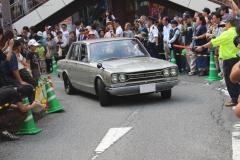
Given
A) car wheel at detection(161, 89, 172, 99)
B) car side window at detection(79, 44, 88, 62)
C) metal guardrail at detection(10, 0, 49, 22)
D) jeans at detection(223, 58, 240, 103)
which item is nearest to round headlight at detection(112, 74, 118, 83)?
car wheel at detection(161, 89, 172, 99)

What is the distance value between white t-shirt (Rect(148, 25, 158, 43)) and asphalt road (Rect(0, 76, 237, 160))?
607cm

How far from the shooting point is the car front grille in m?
10.9

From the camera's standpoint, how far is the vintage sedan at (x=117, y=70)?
35.7 feet

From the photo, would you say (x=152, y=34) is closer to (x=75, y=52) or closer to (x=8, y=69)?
(x=75, y=52)

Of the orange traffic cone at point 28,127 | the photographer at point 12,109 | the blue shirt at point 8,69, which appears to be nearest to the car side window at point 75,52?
the blue shirt at point 8,69

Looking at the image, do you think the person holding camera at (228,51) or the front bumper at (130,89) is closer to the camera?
the person holding camera at (228,51)

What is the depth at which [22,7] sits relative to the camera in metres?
27.4

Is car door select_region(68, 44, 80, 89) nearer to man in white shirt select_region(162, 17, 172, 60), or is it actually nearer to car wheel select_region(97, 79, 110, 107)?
car wheel select_region(97, 79, 110, 107)

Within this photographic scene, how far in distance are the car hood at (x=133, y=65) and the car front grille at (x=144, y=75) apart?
0.29ft

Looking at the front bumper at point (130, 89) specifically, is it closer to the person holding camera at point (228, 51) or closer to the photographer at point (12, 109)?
the person holding camera at point (228, 51)

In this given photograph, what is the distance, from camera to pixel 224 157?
21.6ft

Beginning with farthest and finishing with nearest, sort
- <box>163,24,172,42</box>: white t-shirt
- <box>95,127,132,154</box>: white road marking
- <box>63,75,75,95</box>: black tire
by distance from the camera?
<box>163,24,172,42</box>: white t-shirt
<box>63,75,75,95</box>: black tire
<box>95,127,132,154</box>: white road marking

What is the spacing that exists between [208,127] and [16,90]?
329 centimetres

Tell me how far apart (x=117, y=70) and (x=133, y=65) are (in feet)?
1.80
